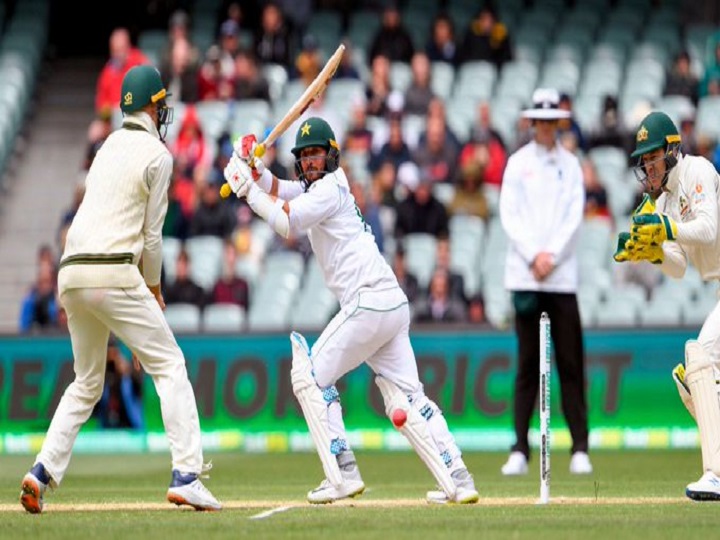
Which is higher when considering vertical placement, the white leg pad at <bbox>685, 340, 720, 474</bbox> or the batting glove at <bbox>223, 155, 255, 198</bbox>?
the batting glove at <bbox>223, 155, 255, 198</bbox>

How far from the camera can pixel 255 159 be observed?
35.9 feet

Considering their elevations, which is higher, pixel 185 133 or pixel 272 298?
pixel 185 133

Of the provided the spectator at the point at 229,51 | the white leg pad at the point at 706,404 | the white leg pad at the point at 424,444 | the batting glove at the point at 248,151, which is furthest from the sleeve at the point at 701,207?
the spectator at the point at 229,51

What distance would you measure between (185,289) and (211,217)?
149 centimetres

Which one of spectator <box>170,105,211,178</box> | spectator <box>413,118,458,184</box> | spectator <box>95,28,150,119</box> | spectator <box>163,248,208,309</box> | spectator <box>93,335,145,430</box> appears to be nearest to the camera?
spectator <box>93,335,145,430</box>

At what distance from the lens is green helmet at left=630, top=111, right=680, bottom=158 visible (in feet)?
36.3

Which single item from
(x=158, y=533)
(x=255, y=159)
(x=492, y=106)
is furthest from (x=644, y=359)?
(x=158, y=533)

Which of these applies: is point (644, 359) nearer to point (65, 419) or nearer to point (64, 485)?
point (64, 485)

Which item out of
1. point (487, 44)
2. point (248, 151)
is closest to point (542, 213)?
point (248, 151)

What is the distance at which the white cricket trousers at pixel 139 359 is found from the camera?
33.2 ft

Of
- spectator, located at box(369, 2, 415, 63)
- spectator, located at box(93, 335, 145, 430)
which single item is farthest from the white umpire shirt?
spectator, located at box(369, 2, 415, 63)

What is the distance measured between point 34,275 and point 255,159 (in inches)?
466

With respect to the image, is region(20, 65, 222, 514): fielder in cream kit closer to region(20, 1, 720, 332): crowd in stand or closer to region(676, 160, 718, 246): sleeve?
region(676, 160, 718, 246): sleeve

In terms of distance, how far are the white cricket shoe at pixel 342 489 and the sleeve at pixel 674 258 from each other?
2197mm
